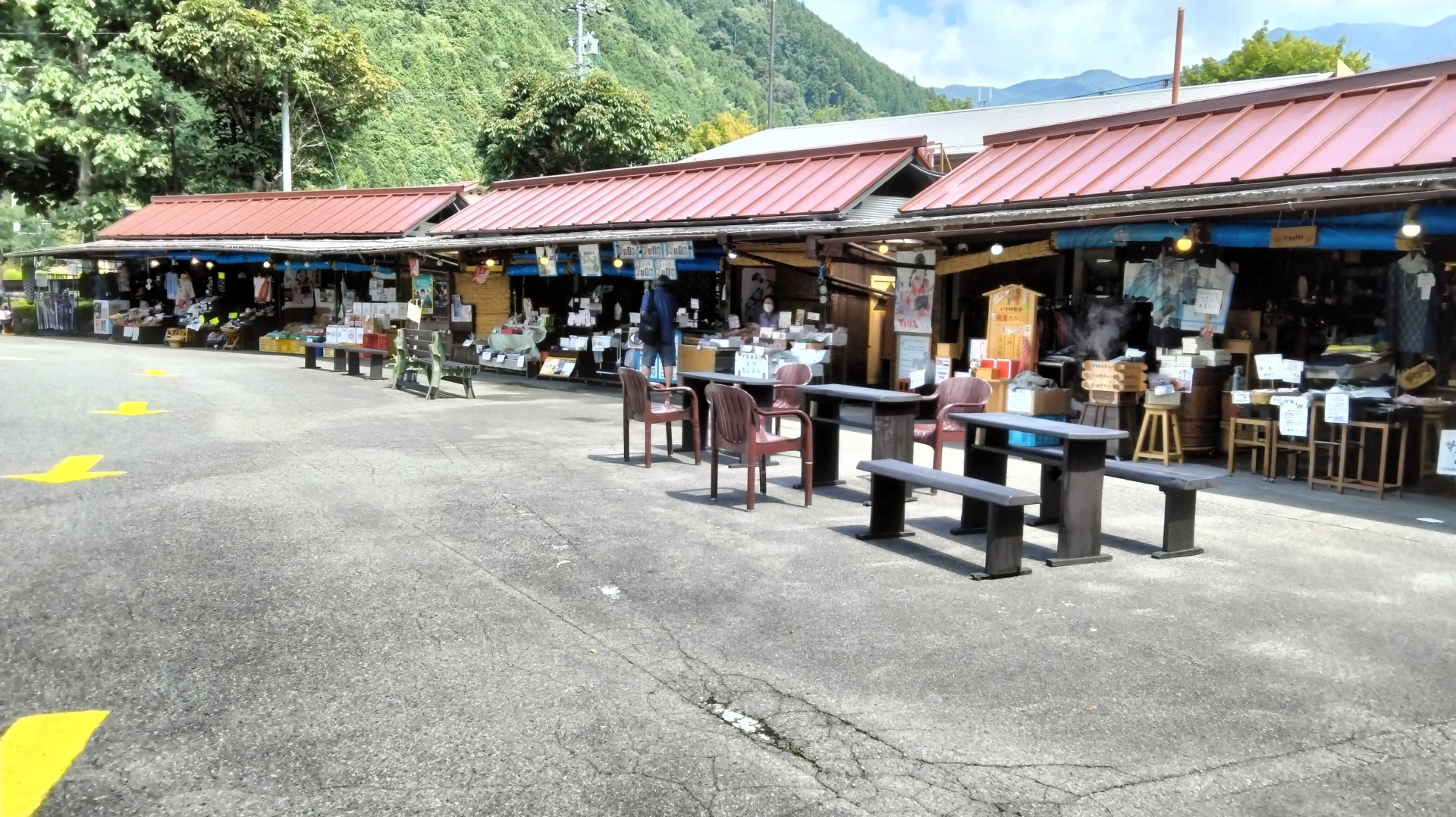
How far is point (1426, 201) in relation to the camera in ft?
27.4

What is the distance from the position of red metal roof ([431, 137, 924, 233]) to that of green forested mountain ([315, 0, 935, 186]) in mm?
21675

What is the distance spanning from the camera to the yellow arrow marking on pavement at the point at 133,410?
42.7 ft

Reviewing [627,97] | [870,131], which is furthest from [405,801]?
[627,97]

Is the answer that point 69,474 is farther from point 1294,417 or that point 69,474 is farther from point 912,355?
point 1294,417

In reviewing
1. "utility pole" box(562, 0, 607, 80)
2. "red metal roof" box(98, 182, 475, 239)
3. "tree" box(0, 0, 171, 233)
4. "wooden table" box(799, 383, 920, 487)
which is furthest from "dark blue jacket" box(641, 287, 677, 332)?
"utility pole" box(562, 0, 607, 80)

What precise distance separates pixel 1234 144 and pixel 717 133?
5355 cm

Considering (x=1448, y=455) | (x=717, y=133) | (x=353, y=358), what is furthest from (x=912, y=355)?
(x=717, y=133)

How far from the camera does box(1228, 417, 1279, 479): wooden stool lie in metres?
9.94

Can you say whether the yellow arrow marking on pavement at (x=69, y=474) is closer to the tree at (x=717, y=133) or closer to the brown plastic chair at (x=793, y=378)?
the brown plastic chair at (x=793, y=378)

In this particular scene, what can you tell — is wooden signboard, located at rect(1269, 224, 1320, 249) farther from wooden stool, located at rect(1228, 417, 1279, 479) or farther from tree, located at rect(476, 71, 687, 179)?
tree, located at rect(476, 71, 687, 179)

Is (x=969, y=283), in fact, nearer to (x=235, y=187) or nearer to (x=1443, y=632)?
(x=1443, y=632)

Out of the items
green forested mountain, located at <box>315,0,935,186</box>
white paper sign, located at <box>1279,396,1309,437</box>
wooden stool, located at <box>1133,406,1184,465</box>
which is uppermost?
green forested mountain, located at <box>315,0,935,186</box>

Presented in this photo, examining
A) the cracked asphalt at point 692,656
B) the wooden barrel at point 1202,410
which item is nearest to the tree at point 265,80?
the cracked asphalt at point 692,656

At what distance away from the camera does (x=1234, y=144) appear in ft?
35.7
